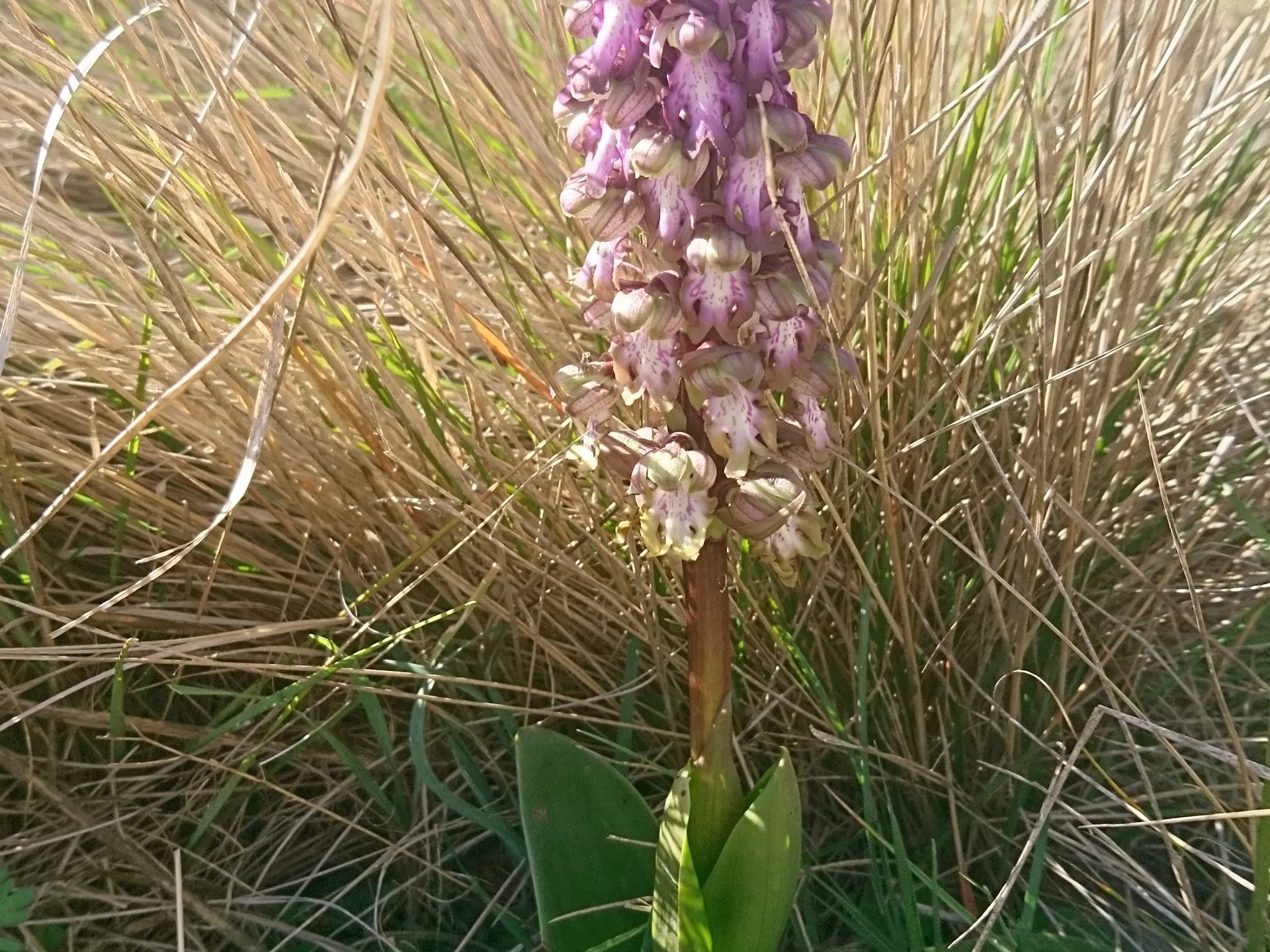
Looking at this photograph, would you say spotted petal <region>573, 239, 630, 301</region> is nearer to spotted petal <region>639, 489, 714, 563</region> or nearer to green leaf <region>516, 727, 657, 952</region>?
spotted petal <region>639, 489, 714, 563</region>

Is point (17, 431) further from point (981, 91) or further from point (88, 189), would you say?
point (981, 91)

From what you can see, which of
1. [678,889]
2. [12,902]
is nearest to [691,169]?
[678,889]

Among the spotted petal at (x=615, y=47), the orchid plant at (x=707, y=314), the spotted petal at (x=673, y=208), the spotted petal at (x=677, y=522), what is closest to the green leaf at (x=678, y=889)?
the orchid plant at (x=707, y=314)

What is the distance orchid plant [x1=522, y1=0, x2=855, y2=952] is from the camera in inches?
24.5

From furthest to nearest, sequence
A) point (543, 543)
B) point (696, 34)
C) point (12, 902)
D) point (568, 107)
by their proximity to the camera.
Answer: point (543, 543)
point (12, 902)
point (568, 107)
point (696, 34)

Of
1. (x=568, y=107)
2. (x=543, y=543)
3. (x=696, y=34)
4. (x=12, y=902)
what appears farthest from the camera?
(x=543, y=543)

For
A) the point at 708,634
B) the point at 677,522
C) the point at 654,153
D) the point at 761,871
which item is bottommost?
the point at 761,871

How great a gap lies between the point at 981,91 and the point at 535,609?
2.29 feet

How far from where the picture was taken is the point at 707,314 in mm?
658

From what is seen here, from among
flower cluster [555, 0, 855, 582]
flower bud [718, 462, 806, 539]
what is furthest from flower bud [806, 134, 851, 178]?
flower bud [718, 462, 806, 539]

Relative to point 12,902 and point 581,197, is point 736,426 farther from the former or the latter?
point 12,902

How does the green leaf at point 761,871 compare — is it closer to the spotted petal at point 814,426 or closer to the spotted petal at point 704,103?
the spotted petal at point 814,426

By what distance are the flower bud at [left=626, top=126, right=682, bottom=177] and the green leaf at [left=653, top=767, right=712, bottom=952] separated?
1.45ft

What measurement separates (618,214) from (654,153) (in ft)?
0.20
